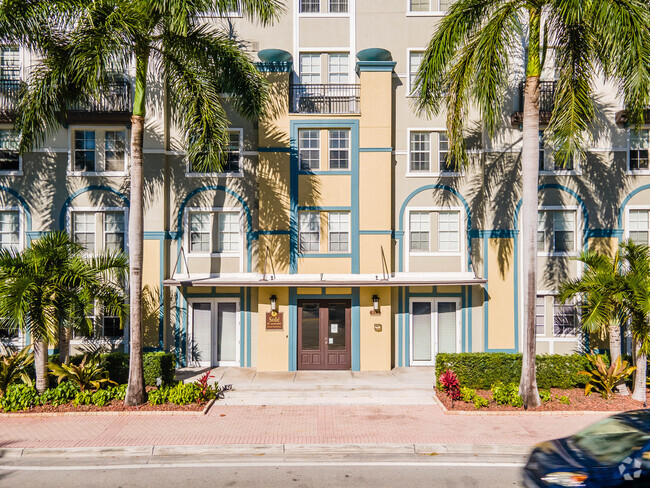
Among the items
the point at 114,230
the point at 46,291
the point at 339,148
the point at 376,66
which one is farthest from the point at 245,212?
the point at 46,291

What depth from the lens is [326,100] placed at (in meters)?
18.2

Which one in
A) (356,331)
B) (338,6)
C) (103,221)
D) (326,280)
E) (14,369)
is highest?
(338,6)

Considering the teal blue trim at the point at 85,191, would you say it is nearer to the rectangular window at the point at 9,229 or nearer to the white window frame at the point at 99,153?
the white window frame at the point at 99,153

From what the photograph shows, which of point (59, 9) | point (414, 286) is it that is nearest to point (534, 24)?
point (414, 286)

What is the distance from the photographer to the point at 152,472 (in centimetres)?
992

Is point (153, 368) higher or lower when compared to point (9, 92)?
lower

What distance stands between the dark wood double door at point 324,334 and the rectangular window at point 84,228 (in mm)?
7922

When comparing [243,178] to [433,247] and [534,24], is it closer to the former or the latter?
[433,247]

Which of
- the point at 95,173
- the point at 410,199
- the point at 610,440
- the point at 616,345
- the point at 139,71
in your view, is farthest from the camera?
the point at 410,199

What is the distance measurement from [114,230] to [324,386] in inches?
371

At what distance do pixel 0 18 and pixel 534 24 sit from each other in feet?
44.8

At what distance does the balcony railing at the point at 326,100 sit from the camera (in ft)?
59.1

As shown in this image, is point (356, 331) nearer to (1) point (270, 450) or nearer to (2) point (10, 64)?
(1) point (270, 450)

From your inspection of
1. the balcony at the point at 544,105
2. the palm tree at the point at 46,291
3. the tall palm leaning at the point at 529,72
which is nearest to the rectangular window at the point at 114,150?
the palm tree at the point at 46,291
